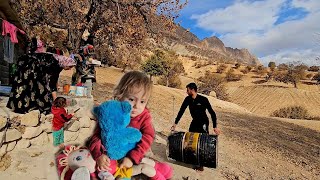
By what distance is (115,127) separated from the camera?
7.33 ft

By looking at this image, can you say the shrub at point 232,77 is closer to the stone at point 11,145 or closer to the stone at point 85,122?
the stone at point 85,122

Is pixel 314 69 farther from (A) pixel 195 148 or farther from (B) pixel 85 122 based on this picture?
(A) pixel 195 148

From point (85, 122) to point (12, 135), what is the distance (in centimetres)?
192

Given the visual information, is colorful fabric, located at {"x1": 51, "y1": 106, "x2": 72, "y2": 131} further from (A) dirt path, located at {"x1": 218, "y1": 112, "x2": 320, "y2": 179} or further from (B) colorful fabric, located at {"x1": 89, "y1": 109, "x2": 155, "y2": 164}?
(B) colorful fabric, located at {"x1": 89, "y1": 109, "x2": 155, "y2": 164}

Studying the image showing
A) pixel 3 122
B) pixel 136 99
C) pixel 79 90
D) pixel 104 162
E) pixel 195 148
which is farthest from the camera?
pixel 79 90

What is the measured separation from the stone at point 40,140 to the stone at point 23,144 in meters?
0.11

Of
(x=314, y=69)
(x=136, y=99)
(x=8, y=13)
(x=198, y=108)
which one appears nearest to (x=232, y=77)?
(x=314, y=69)

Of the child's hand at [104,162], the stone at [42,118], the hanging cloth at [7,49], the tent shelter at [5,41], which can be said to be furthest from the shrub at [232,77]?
the child's hand at [104,162]

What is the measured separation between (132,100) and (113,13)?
10.1 metres

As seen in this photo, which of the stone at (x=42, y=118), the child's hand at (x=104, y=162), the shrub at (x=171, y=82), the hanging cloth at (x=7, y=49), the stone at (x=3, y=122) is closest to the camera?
the child's hand at (x=104, y=162)

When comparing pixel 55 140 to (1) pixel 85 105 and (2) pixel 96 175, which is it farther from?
(2) pixel 96 175

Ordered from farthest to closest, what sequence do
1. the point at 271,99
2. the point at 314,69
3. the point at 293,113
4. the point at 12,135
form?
the point at 314,69 < the point at 271,99 < the point at 293,113 < the point at 12,135

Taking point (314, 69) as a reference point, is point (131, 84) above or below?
above

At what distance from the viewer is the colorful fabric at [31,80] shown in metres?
5.98
